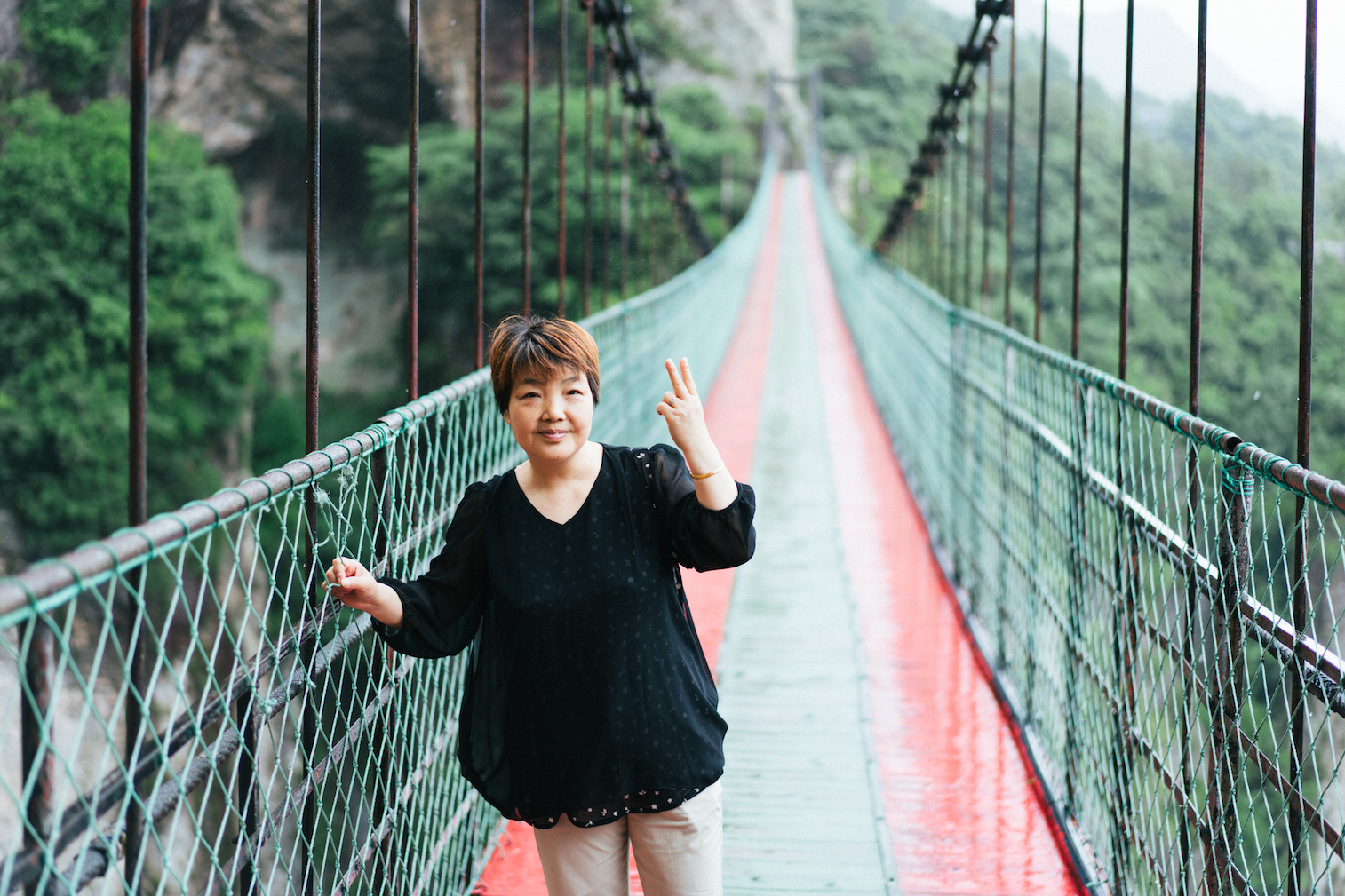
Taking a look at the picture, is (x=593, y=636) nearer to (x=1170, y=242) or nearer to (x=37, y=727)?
(x=37, y=727)

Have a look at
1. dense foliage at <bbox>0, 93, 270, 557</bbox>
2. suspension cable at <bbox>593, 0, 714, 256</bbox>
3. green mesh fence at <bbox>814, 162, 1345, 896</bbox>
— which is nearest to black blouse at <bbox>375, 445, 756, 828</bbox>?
green mesh fence at <bbox>814, 162, 1345, 896</bbox>

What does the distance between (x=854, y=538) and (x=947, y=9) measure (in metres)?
74.7

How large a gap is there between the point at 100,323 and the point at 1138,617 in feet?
54.1

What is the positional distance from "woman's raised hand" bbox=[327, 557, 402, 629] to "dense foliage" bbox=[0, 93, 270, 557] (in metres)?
15.3

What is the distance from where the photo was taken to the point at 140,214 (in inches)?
41.6

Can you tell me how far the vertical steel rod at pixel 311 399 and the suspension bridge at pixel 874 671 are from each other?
10 mm

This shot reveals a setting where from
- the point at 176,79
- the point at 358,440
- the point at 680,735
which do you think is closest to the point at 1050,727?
the point at 680,735

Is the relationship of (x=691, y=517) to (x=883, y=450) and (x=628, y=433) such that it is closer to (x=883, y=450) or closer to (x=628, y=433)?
(x=628, y=433)

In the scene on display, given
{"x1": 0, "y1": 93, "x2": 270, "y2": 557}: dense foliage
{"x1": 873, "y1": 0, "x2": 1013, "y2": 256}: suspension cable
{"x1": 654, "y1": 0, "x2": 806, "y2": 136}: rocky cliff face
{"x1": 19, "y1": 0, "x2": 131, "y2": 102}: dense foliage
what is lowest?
{"x1": 0, "y1": 93, "x2": 270, "y2": 557}: dense foliage

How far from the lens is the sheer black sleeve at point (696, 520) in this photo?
1283 millimetres

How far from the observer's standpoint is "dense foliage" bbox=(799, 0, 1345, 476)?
2067 centimetres

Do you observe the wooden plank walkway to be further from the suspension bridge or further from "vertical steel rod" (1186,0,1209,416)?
"vertical steel rod" (1186,0,1209,416)

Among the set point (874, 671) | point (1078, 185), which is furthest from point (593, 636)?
point (874, 671)

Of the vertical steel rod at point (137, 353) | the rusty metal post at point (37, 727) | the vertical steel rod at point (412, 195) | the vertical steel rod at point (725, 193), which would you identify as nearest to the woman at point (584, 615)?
the vertical steel rod at point (137, 353)
